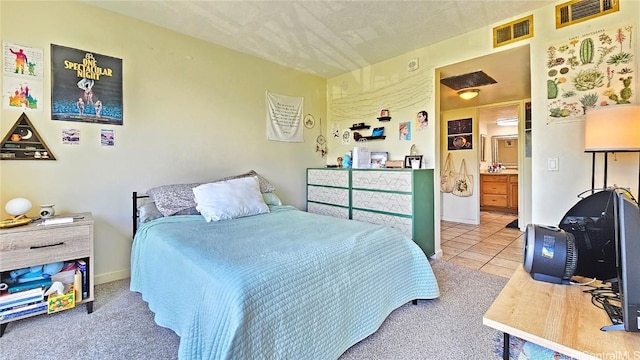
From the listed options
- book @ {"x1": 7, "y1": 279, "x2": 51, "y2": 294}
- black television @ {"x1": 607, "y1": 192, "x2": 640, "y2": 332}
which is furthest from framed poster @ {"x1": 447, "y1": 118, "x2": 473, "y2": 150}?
book @ {"x1": 7, "y1": 279, "x2": 51, "y2": 294}

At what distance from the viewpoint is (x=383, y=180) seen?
3.13m

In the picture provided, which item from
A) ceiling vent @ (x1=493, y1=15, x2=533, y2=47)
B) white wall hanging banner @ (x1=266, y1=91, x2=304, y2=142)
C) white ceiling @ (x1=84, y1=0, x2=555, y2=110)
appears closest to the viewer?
white ceiling @ (x1=84, y1=0, x2=555, y2=110)

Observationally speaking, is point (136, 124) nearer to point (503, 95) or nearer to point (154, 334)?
point (154, 334)

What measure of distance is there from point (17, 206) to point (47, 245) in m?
0.42

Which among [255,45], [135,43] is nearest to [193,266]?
[135,43]

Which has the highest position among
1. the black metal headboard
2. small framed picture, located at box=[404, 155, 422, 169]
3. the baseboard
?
small framed picture, located at box=[404, 155, 422, 169]

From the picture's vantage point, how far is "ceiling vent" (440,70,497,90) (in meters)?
3.39

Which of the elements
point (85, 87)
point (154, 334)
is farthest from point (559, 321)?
point (85, 87)

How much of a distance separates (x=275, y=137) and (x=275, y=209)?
1211 mm

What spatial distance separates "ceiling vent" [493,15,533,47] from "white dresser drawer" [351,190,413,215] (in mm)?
1731

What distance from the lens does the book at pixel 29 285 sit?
5.97 ft

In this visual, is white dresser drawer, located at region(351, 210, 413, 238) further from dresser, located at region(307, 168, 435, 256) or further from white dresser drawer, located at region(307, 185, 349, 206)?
white dresser drawer, located at region(307, 185, 349, 206)

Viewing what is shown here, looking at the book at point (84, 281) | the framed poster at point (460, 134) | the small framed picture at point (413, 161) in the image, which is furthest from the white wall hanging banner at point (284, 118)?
the framed poster at point (460, 134)

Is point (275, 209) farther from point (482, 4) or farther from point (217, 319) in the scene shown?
point (482, 4)
